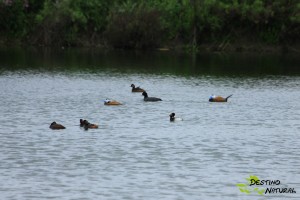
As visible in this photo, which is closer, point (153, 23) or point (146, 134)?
point (146, 134)

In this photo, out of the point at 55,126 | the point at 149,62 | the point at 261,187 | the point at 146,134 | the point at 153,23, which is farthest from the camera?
the point at 153,23

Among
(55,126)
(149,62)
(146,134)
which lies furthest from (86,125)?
(149,62)

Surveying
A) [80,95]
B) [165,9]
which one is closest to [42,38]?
[165,9]

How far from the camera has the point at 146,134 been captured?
3328 centimetres

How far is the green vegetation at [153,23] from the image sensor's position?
84750mm

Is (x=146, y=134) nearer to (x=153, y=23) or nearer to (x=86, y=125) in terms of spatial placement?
(x=86, y=125)

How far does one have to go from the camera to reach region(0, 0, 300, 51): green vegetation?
278 feet

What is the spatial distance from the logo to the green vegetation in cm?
5961

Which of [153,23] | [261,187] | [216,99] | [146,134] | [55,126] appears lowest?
[216,99]

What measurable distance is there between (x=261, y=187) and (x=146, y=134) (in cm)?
948

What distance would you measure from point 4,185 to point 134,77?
32839mm

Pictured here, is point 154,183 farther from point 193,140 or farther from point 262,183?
point 193,140

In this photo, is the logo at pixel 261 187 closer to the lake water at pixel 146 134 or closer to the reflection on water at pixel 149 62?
the lake water at pixel 146 134

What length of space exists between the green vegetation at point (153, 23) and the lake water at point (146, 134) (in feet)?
75.7
